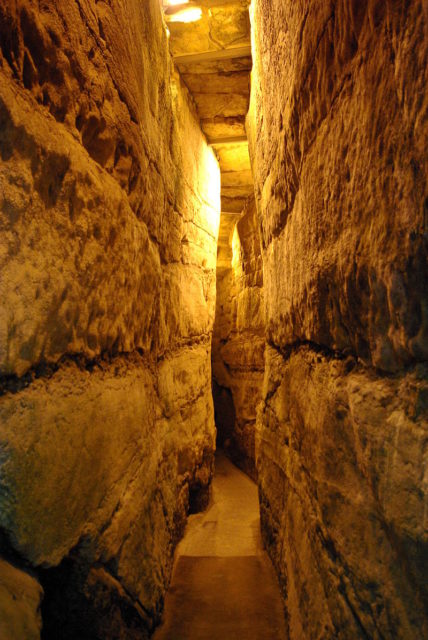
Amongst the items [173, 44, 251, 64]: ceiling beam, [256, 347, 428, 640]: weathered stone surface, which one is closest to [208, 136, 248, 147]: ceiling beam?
[173, 44, 251, 64]: ceiling beam

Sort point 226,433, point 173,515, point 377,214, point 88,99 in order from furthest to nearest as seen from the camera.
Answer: point 226,433 → point 173,515 → point 88,99 → point 377,214

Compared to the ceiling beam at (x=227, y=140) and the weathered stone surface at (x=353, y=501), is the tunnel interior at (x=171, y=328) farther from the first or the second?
the ceiling beam at (x=227, y=140)

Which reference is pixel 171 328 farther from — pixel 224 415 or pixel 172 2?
pixel 224 415

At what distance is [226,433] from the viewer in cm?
603

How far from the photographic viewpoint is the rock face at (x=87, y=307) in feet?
3.07

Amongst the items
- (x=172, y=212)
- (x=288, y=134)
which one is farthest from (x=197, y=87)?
(x=288, y=134)

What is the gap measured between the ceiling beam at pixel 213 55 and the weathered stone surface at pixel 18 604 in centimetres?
338

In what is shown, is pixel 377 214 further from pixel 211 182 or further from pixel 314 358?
pixel 211 182

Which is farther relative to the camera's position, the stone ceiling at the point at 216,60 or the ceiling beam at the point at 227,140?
the ceiling beam at the point at 227,140

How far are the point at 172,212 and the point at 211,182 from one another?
5.35 ft

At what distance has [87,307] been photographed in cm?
131

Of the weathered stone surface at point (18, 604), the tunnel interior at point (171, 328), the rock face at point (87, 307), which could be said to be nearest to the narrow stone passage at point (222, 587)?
the tunnel interior at point (171, 328)

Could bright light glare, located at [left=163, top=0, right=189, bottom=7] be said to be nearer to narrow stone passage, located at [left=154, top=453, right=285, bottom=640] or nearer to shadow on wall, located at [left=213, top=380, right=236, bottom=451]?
narrow stone passage, located at [left=154, top=453, right=285, bottom=640]

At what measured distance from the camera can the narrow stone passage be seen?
1.77m
